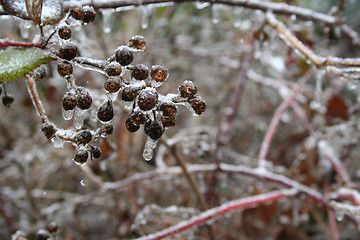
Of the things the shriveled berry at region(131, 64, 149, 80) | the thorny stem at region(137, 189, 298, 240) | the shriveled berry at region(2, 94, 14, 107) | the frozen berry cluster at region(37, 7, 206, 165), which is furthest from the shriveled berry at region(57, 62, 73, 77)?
the thorny stem at region(137, 189, 298, 240)

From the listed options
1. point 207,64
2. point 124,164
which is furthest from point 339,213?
point 207,64

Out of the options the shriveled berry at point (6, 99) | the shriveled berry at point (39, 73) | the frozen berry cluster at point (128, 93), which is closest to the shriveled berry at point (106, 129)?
the frozen berry cluster at point (128, 93)

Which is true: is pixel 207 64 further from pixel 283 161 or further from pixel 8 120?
pixel 8 120

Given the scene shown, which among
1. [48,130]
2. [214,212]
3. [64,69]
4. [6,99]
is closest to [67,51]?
[64,69]

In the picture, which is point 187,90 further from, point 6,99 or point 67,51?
point 6,99

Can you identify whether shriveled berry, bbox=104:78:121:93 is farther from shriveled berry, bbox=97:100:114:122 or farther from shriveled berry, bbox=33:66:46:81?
shriveled berry, bbox=33:66:46:81

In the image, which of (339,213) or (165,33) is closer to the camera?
(339,213)
